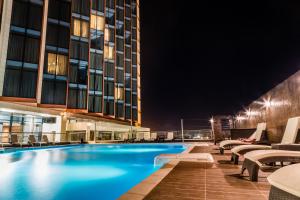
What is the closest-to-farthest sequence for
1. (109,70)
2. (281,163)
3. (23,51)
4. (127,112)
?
(281,163), (23,51), (109,70), (127,112)

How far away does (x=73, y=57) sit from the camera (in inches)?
1033

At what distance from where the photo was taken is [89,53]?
28.4 m

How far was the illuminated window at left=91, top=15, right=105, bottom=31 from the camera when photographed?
31.4 metres

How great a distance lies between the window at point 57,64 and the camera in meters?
23.5

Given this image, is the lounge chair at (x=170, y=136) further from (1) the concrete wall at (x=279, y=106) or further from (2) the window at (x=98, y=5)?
(2) the window at (x=98, y=5)

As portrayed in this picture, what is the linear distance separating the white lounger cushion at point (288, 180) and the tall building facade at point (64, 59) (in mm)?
19231

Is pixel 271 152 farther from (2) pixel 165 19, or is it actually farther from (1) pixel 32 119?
(2) pixel 165 19

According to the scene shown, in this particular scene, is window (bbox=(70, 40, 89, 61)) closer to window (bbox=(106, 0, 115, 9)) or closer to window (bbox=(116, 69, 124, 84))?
window (bbox=(116, 69, 124, 84))

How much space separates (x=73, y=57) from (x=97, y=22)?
Result: 27.6 ft

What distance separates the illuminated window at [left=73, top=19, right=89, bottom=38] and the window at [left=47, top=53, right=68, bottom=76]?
13.9 feet

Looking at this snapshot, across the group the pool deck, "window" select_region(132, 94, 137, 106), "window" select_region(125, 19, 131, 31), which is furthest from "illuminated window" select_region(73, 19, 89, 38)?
the pool deck

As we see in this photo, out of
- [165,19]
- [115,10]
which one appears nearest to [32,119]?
[115,10]

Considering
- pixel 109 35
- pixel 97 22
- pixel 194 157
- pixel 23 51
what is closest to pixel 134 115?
pixel 109 35

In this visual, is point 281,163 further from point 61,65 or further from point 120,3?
point 120,3
